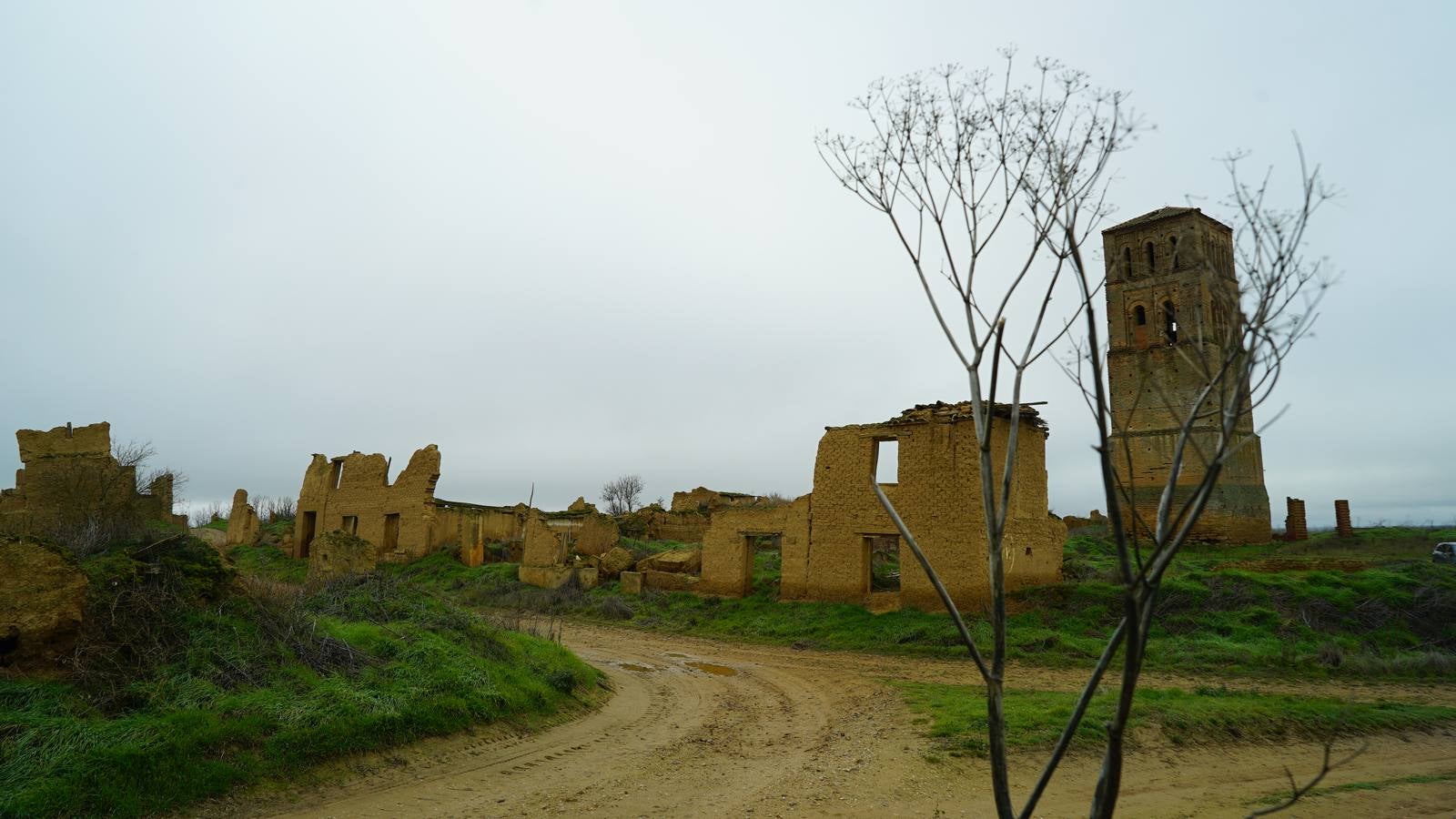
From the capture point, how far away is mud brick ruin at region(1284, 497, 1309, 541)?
3079cm

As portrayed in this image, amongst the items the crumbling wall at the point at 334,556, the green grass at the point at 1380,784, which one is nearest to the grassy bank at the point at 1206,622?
the green grass at the point at 1380,784

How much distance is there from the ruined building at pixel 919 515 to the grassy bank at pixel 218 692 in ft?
30.5

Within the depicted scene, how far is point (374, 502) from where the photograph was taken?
30.5 metres

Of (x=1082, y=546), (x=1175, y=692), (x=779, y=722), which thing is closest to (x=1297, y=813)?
(x=1175, y=692)

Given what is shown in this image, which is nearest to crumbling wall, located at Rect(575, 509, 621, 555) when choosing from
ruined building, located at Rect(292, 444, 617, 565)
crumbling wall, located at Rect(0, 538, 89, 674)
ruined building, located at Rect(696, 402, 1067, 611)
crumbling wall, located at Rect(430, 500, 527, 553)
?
ruined building, located at Rect(292, 444, 617, 565)

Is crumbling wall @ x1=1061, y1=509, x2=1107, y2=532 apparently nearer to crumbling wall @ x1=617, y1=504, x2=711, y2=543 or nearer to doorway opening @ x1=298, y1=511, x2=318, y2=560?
crumbling wall @ x1=617, y1=504, x2=711, y2=543

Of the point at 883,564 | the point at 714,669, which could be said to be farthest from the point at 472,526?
the point at 714,669

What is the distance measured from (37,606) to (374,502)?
24.8m

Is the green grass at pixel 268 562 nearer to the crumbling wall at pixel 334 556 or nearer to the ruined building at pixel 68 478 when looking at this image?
the ruined building at pixel 68 478

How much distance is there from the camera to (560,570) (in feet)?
79.0

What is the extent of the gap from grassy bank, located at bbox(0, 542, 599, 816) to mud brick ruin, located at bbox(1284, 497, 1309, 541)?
31.1 metres

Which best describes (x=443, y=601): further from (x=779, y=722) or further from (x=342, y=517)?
(x=342, y=517)

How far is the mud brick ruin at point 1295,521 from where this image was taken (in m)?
30.8

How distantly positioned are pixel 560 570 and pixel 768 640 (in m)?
8.69
